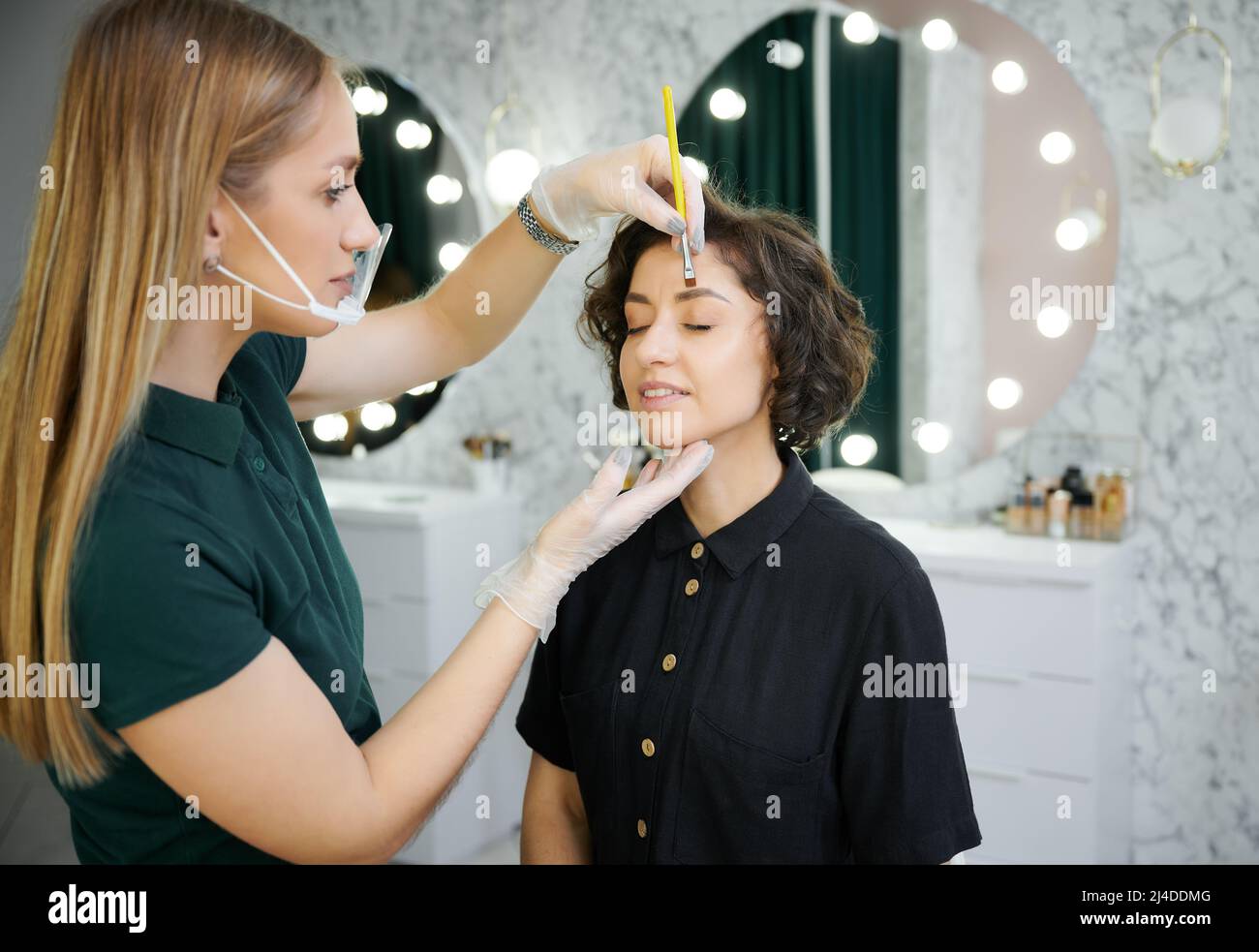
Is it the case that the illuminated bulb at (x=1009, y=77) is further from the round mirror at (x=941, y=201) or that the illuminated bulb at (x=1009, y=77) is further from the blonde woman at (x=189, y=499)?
the blonde woman at (x=189, y=499)

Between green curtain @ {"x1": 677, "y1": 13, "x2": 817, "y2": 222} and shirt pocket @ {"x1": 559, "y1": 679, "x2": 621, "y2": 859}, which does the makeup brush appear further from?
green curtain @ {"x1": 677, "y1": 13, "x2": 817, "y2": 222}

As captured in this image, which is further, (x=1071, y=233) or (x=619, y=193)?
(x=1071, y=233)

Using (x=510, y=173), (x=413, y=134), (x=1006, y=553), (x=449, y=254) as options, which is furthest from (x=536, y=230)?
(x=413, y=134)

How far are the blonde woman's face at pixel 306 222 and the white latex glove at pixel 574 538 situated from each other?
0.32 meters

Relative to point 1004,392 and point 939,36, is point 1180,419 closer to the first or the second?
point 1004,392

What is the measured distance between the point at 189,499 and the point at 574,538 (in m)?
0.39

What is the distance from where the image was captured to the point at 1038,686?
232 centimetres

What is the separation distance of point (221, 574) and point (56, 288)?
289 millimetres

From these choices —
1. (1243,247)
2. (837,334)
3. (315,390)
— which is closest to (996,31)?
(1243,247)

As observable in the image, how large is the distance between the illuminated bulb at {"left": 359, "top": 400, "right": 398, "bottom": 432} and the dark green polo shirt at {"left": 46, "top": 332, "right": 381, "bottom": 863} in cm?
216

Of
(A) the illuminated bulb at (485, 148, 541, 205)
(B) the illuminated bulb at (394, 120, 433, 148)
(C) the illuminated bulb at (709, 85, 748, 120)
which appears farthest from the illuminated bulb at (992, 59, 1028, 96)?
(B) the illuminated bulb at (394, 120, 433, 148)

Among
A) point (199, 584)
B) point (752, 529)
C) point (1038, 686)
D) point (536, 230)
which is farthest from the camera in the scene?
point (1038, 686)

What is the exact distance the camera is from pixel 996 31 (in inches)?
100

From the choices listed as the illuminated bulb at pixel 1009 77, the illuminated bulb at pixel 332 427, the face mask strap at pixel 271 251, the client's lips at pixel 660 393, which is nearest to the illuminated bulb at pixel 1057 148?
the illuminated bulb at pixel 1009 77
